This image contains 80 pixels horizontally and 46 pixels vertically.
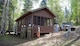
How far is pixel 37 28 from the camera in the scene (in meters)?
18.5

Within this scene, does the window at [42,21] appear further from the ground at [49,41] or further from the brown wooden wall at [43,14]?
the ground at [49,41]


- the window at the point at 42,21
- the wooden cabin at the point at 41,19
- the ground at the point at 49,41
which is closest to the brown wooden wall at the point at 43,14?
the wooden cabin at the point at 41,19

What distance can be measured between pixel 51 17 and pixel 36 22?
3.07m

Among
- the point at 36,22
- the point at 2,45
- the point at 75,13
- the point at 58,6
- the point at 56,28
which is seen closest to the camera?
the point at 2,45

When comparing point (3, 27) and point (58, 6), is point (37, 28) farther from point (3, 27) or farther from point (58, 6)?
point (58, 6)

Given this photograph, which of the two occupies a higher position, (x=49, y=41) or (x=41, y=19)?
(x=41, y=19)

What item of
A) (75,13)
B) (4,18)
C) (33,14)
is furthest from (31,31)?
(75,13)

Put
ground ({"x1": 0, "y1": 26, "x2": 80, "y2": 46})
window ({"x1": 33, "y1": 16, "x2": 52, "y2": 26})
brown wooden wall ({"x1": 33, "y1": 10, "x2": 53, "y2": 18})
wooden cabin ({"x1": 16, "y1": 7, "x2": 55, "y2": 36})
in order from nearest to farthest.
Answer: ground ({"x1": 0, "y1": 26, "x2": 80, "y2": 46})
wooden cabin ({"x1": 16, "y1": 7, "x2": 55, "y2": 36})
brown wooden wall ({"x1": 33, "y1": 10, "x2": 53, "y2": 18})
window ({"x1": 33, "y1": 16, "x2": 52, "y2": 26})

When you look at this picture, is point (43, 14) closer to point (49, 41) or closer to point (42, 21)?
point (42, 21)

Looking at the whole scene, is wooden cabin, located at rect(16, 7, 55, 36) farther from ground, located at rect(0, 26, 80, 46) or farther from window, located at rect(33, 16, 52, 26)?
ground, located at rect(0, 26, 80, 46)

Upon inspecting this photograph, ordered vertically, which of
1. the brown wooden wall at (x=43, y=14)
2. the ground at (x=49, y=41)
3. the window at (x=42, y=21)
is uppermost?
the brown wooden wall at (x=43, y=14)

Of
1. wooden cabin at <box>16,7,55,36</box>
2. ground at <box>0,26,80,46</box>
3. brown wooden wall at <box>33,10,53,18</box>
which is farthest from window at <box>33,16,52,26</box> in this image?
ground at <box>0,26,80,46</box>

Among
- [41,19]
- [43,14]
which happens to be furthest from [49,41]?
[41,19]

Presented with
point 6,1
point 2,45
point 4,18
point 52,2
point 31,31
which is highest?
point 52,2
